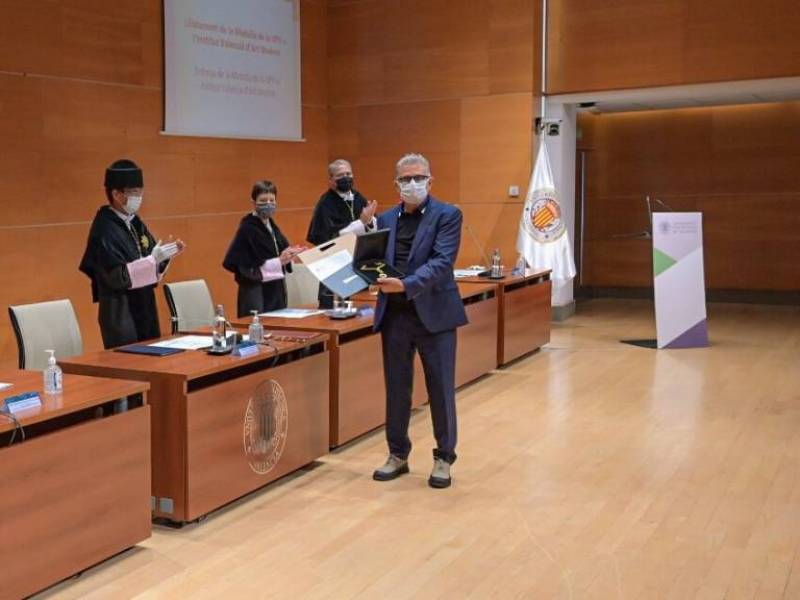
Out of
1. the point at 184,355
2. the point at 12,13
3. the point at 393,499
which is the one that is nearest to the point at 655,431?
the point at 393,499

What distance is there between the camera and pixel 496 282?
718cm

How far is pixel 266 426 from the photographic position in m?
4.27

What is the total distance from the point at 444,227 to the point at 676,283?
14.0 feet

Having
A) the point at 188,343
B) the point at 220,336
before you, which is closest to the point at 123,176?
the point at 188,343

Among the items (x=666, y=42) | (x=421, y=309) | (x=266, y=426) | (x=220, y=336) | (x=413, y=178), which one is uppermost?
(x=666, y=42)

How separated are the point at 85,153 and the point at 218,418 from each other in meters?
4.08

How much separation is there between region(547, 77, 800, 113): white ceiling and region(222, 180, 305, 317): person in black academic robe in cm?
488

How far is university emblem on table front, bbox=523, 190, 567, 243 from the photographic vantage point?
9.11 m

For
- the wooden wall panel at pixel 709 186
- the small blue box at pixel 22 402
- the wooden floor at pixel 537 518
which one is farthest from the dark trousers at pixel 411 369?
the wooden wall panel at pixel 709 186

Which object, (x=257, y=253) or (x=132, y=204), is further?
(x=257, y=253)

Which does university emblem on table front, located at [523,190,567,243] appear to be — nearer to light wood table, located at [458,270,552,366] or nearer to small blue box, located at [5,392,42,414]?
light wood table, located at [458,270,552,366]

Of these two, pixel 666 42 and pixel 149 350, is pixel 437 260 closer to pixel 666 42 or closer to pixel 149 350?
pixel 149 350

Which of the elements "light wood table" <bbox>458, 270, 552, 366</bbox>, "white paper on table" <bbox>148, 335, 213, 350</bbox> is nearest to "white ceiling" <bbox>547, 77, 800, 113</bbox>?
"light wood table" <bbox>458, 270, 552, 366</bbox>

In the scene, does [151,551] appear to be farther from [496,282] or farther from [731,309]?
[731,309]
